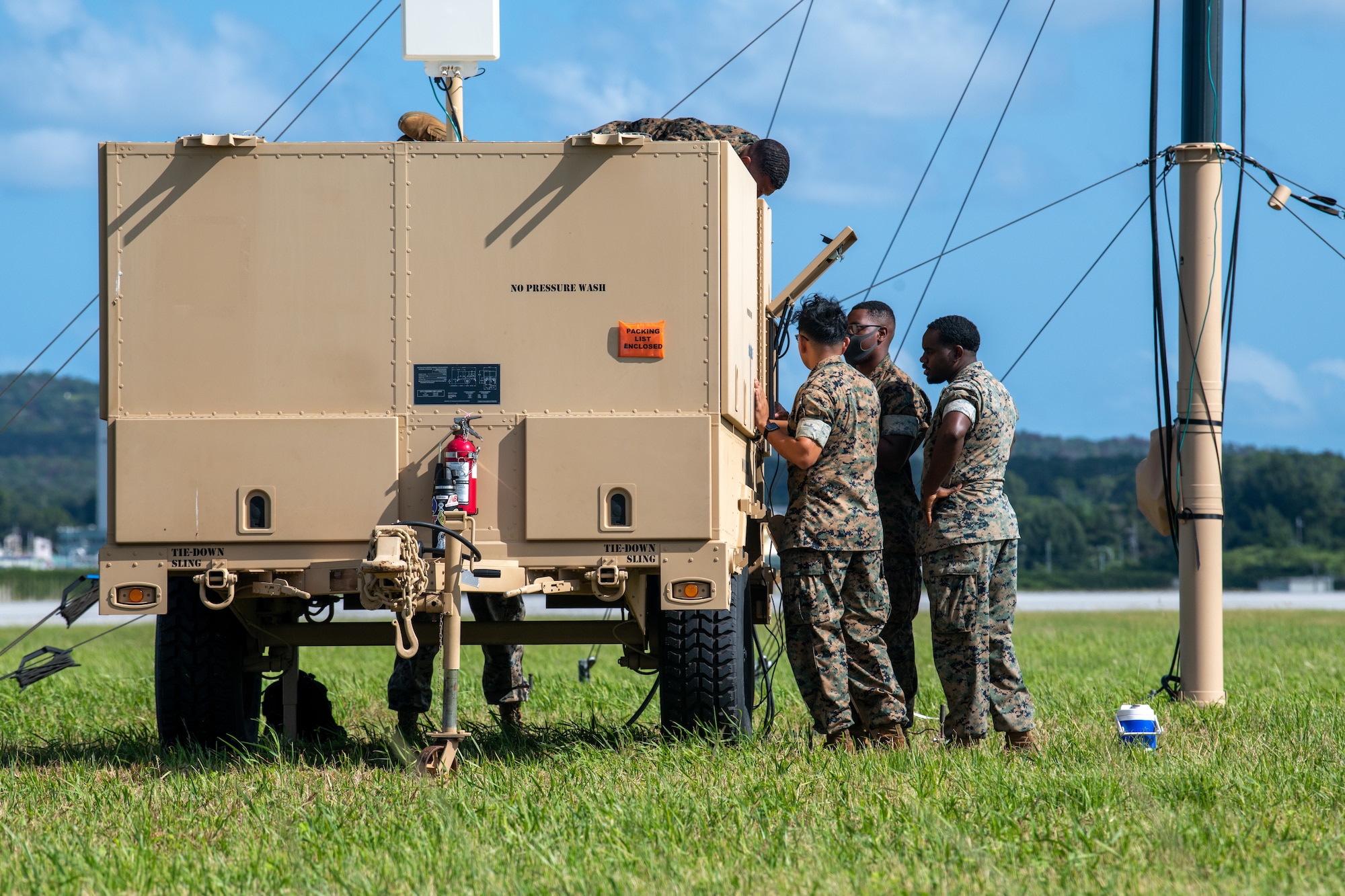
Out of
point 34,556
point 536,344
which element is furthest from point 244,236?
point 34,556

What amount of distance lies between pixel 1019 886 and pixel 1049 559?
76822 mm

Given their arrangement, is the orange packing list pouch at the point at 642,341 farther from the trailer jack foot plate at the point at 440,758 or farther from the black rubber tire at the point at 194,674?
the black rubber tire at the point at 194,674

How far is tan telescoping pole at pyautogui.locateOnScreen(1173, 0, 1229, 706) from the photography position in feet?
28.1

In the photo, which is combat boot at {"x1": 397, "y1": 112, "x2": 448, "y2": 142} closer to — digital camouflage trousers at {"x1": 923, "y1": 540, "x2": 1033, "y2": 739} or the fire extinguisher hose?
the fire extinguisher hose

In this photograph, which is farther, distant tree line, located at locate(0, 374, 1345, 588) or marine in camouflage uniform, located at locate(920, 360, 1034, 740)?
distant tree line, located at locate(0, 374, 1345, 588)

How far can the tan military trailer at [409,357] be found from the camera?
6.32m

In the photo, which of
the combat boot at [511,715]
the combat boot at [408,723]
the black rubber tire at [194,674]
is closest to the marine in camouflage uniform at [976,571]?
the combat boot at [511,715]

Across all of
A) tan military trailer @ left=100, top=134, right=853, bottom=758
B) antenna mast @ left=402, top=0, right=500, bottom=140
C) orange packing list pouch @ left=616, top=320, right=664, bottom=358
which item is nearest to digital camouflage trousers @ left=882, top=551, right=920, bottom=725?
tan military trailer @ left=100, top=134, right=853, bottom=758

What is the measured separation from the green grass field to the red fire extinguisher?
1.11 meters

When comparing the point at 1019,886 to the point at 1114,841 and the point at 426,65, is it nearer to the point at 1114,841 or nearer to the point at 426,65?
the point at 1114,841

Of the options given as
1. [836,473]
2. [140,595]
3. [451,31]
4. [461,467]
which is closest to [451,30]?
[451,31]

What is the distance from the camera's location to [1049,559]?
258 feet

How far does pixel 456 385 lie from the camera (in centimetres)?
640

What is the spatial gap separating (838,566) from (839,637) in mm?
316
